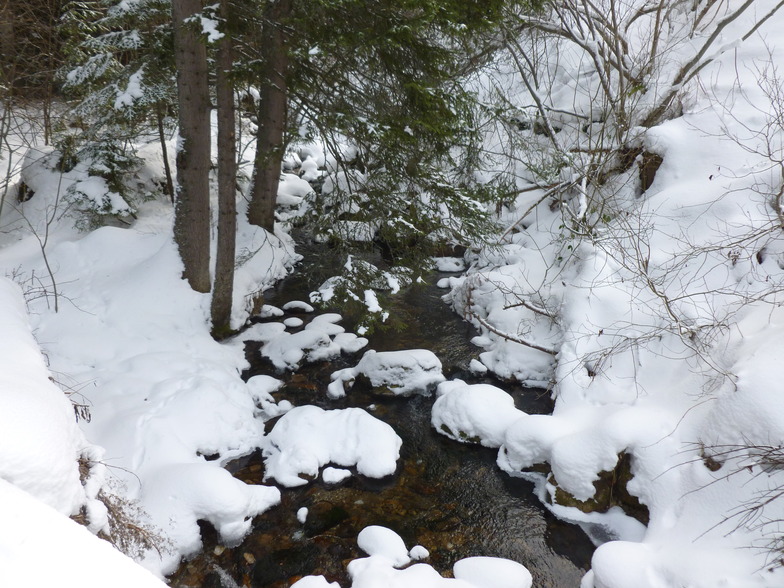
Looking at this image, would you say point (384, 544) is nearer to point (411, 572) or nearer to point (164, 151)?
point (411, 572)

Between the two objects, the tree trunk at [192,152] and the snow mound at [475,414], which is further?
the tree trunk at [192,152]

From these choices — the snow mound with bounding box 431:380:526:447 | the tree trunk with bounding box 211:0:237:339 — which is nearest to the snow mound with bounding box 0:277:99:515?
the tree trunk with bounding box 211:0:237:339

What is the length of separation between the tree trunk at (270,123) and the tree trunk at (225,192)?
0.43m

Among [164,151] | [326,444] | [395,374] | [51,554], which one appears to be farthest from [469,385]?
[164,151]

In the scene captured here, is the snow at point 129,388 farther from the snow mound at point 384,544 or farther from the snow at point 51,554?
the snow mound at point 384,544

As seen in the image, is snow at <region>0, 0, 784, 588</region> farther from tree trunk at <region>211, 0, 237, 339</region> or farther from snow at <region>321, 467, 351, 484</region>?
tree trunk at <region>211, 0, 237, 339</region>

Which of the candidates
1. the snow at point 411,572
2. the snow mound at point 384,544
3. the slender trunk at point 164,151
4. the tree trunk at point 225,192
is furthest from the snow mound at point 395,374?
the slender trunk at point 164,151

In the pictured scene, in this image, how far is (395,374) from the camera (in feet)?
22.3

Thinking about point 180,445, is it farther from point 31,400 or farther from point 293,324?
point 293,324

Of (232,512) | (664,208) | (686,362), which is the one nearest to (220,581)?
(232,512)

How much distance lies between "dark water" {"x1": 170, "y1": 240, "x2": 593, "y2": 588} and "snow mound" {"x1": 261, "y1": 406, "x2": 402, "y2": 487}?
155 mm

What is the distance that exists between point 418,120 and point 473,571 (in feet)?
14.9

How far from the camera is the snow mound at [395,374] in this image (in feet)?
22.2

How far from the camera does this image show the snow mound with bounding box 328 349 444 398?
22.2ft
